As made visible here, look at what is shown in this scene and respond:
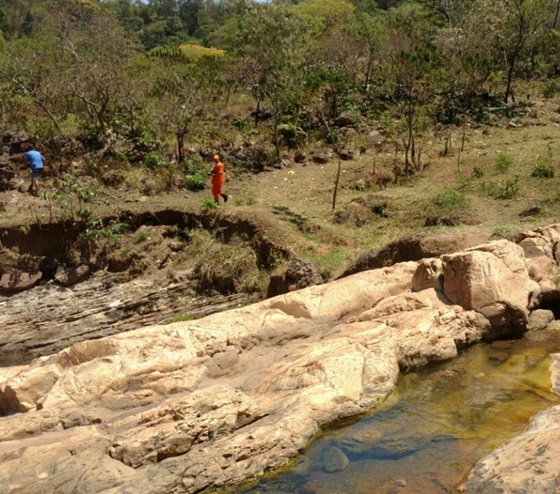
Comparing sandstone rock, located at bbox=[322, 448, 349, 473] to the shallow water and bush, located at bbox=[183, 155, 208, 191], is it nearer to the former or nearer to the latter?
the shallow water

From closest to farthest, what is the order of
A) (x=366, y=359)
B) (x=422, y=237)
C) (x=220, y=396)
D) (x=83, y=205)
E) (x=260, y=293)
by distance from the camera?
1. (x=220, y=396)
2. (x=366, y=359)
3. (x=422, y=237)
4. (x=260, y=293)
5. (x=83, y=205)

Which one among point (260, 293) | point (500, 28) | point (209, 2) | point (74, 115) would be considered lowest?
point (260, 293)

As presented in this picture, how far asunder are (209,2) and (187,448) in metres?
68.1

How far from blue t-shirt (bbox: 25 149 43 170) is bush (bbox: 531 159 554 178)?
13325mm

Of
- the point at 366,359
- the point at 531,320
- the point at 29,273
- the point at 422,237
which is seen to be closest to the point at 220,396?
the point at 366,359

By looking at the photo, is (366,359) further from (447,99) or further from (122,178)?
(447,99)

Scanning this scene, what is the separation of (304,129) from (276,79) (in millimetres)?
3597

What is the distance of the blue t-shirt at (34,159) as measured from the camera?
59.9 feet

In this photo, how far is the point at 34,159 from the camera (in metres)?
18.3

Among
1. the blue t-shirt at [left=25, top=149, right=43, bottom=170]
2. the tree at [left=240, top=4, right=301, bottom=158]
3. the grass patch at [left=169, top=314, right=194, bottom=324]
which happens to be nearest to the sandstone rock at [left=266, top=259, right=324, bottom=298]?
the grass patch at [left=169, top=314, right=194, bottom=324]

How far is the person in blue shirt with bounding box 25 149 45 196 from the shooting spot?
720 inches

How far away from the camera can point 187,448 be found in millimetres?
6945

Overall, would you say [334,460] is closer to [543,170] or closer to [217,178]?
[217,178]

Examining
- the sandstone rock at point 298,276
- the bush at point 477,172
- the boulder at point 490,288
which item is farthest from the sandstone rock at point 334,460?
the bush at point 477,172
